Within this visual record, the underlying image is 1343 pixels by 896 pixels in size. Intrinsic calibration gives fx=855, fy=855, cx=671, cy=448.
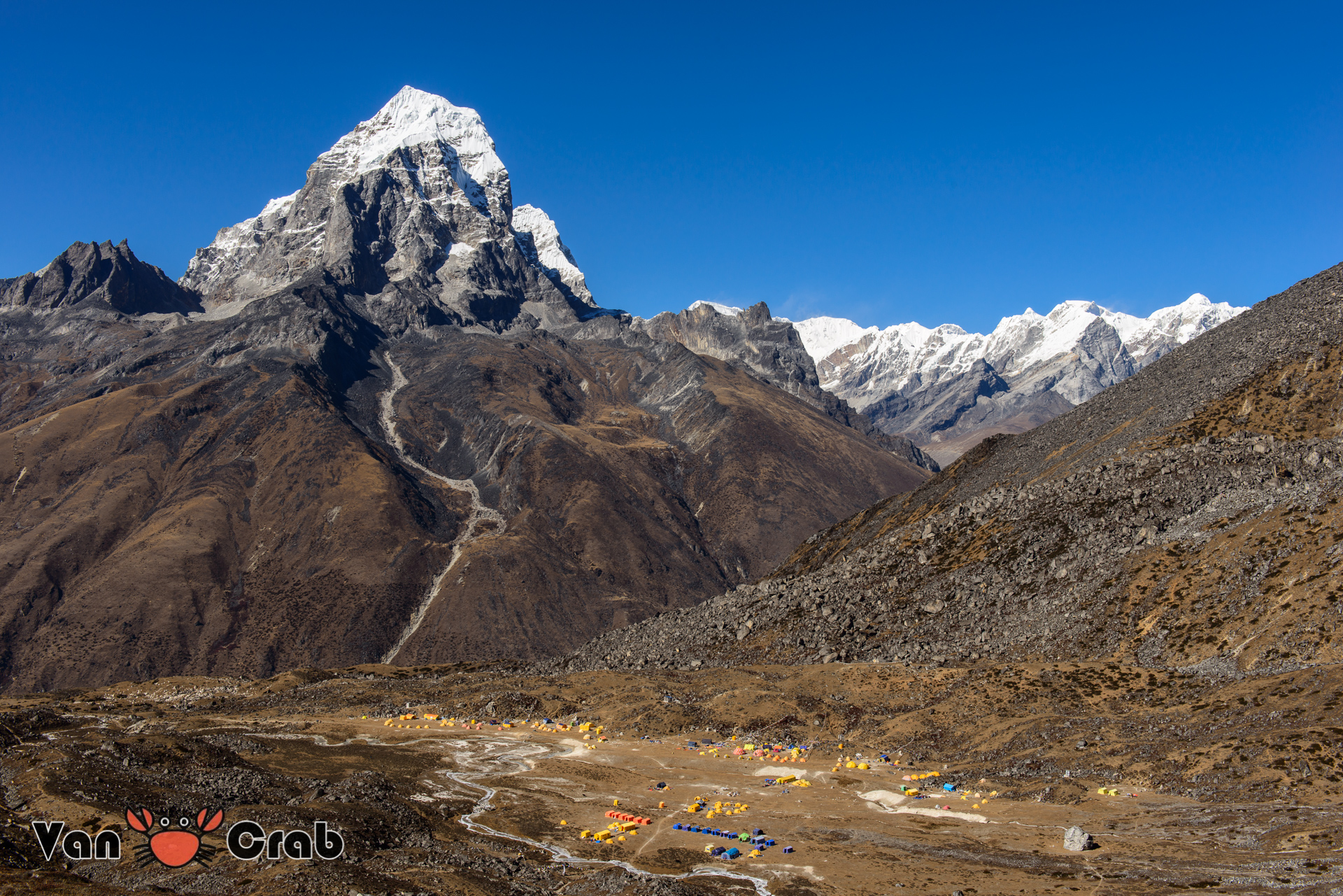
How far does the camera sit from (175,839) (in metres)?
39.2

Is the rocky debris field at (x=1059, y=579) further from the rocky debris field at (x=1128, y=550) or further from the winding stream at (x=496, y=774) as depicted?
the winding stream at (x=496, y=774)

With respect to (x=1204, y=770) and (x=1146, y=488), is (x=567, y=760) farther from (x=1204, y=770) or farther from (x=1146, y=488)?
(x=1146, y=488)

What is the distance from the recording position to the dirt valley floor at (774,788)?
142ft

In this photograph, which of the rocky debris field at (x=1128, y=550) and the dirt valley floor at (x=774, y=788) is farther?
the rocky debris field at (x=1128, y=550)

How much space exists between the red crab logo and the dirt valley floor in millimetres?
408

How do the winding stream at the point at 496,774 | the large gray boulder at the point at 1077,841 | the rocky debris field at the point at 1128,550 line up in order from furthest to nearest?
the rocky debris field at the point at 1128,550, the large gray boulder at the point at 1077,841, the winding stream at the point at 496,774

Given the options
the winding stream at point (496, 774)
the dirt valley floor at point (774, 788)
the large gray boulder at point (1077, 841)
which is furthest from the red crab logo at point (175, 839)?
the large gray boulder at point (1077, 841)

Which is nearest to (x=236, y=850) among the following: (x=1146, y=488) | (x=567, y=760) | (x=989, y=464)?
(x=567, y=760)

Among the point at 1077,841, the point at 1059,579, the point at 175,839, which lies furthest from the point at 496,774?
the point at 1059,579

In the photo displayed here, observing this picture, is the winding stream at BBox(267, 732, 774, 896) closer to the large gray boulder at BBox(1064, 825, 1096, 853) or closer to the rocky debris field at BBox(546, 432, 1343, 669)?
the large gray boulder at BBox(1064, 825, 1096, 853)

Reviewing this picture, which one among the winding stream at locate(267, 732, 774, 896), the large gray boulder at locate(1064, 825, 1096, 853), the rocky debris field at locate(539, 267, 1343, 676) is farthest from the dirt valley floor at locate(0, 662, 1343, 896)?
the rocky debris field at locate(539, 267, 1343, 676)

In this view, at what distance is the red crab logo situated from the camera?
1497 inches

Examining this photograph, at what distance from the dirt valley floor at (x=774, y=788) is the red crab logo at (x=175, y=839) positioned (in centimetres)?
41

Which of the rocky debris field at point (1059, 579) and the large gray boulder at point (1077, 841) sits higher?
the rocky debris field at point (1059, 579)
